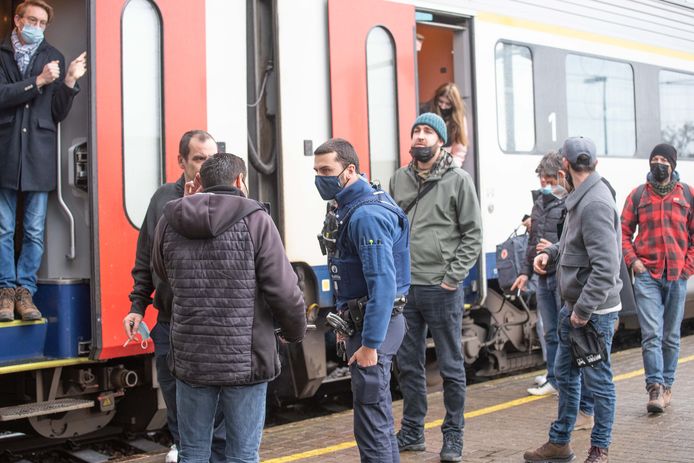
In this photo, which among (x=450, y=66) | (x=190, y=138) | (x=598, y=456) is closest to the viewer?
(x=190, y=138)

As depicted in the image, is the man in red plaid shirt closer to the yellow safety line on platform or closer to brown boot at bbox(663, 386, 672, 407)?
brown boot at bbox(663, 386, 672, 407)

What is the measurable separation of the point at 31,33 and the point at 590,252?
3520 millimetres

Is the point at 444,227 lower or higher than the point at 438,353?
higher

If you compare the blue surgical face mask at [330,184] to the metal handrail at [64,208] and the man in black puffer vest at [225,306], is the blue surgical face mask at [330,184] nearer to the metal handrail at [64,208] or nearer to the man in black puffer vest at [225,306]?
the man in black puffer vest at [225,306]

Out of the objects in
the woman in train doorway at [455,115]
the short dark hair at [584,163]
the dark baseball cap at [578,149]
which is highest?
the woman in train doorway at [455,115]

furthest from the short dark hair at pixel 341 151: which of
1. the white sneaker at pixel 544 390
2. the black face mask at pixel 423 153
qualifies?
the white sneaker at pixel 544 390

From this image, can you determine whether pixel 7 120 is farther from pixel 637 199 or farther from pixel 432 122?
pixel 637 199

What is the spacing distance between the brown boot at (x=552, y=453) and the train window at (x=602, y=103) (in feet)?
14.4

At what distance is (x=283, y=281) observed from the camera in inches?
156

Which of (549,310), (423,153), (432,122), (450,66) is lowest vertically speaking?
(549,310)

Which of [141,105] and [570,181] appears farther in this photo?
[141,105]

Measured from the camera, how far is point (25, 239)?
5.84 m

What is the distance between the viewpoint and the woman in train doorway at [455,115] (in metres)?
7.70

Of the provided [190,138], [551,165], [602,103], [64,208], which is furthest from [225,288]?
[602,103]
